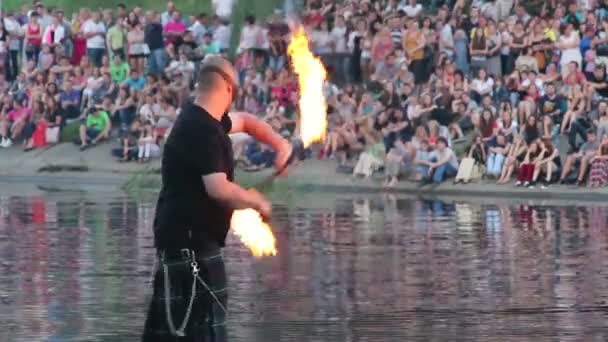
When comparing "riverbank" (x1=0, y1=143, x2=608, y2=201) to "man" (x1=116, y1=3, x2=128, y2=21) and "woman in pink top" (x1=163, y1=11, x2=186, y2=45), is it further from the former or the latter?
"man" (x1=116, y1=3, x2=128, y2=21)

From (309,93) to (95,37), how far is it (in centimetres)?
2563

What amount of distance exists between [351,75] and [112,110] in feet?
20.1

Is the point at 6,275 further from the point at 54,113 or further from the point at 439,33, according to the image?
the point at 54,113

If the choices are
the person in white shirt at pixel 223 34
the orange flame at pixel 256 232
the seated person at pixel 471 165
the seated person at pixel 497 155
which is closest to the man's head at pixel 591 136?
the seated person at pixel 497 155

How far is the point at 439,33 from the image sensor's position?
3025 cm

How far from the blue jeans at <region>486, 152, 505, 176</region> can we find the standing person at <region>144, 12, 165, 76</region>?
773 centimetres

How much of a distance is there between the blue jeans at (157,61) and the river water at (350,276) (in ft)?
32.7

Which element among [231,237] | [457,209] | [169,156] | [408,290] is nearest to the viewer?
[169,156]

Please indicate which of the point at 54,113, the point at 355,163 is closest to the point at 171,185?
the point at 355,163

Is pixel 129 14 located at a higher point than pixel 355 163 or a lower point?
higher

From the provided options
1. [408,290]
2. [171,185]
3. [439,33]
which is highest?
[439,33]

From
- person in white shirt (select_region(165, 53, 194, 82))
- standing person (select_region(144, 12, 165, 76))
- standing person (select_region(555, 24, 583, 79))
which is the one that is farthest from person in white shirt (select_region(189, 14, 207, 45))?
standing person (select_region(555, 24, 583, 79))

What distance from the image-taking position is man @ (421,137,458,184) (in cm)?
2867

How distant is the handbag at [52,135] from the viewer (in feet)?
115
